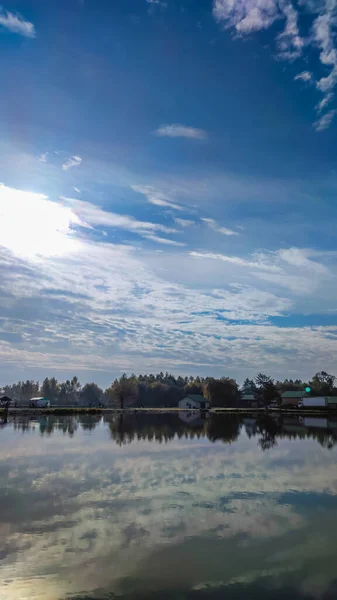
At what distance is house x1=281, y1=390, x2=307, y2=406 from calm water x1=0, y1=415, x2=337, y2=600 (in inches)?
5141

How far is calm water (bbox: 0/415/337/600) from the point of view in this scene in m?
11.8

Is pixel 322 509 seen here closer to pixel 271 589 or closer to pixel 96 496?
pixel 271 589

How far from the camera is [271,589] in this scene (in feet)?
38.1

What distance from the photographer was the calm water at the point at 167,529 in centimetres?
1184

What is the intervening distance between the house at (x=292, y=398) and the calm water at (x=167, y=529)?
428 feet

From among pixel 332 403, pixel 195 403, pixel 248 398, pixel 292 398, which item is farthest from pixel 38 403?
pixel 332 403

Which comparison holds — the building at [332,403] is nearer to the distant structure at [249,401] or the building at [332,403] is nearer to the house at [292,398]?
the house at [292,398]

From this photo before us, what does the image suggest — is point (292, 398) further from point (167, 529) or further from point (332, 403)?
point (167, 529)

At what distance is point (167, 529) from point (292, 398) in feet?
501

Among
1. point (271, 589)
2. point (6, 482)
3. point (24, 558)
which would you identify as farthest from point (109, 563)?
point (6, 482)

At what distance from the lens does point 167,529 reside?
16469 millimetres

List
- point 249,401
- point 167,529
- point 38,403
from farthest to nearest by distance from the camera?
point 249,401 < point 38,403 < point 167,529

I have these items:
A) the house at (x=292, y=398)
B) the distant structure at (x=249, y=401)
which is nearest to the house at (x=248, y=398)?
the distant structure at (x=249, y=401)

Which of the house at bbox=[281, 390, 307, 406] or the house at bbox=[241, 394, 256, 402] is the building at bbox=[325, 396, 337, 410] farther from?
the house at bbox=[241, 394, 256, 402]
